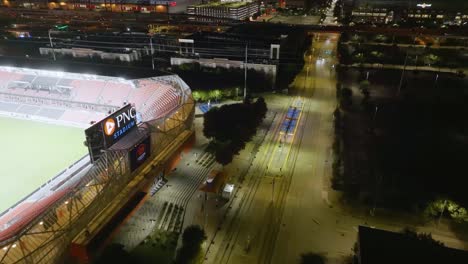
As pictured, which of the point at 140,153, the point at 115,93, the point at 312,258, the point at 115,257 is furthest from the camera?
the point at 115,93

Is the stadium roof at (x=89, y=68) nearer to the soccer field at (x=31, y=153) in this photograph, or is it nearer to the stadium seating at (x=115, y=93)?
the stadium seating at (x=115, y=93)

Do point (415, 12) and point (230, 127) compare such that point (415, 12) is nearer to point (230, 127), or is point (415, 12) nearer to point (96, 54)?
point (96, 54)

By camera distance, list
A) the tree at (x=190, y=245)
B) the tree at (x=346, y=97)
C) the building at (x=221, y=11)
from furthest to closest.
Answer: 1. the building at (x=221, y=11)
2. the tree at (x=346, y=97)
3. the tree at (x=190, y=245)

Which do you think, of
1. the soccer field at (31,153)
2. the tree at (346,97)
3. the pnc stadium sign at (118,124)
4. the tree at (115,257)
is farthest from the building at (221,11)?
the tree at (115,257)

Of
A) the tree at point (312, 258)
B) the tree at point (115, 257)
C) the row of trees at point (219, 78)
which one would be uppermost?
the row of trees at point (219, 78)

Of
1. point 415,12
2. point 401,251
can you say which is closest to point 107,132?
point 401,251

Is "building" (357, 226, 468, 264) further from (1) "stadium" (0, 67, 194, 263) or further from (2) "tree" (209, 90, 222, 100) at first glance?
(2) "tree" (209, 90, 222, 100)
